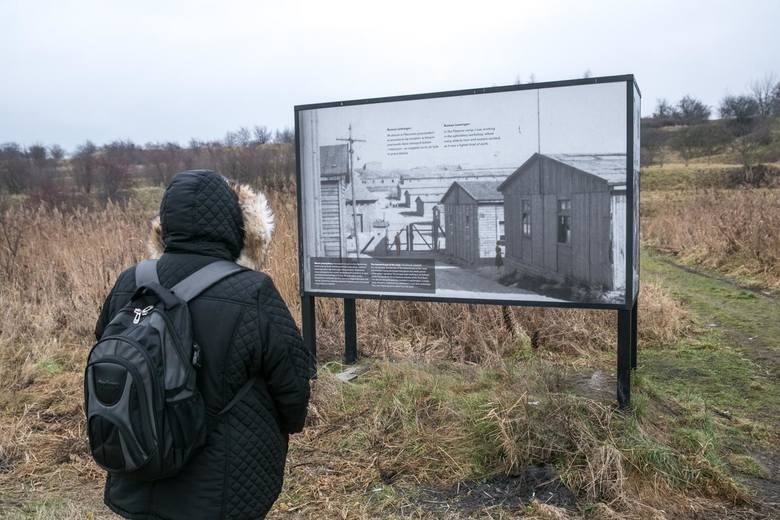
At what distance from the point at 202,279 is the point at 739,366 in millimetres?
5501

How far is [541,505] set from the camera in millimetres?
3424

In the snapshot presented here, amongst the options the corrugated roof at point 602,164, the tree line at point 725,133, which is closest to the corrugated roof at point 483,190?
the corrugated roof at point 602,164

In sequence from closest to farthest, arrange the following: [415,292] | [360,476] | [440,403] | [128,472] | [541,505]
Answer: [128,472] < [541,505] < [360,476] < [440,403] < [415,292]

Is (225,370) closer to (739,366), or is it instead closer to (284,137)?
(739,366)

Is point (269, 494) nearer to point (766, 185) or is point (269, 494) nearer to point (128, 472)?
point (128, 472)

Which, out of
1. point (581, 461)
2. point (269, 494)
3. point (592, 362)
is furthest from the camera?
point (592, 362)

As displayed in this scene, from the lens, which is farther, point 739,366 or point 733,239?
point 733,239

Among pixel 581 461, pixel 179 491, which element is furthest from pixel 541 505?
pixel 179 491

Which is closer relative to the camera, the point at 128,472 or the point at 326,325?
the point at 128,472

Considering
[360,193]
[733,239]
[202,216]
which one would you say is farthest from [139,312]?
[733,239]

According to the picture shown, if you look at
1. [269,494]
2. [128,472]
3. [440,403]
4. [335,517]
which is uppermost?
[128,472]

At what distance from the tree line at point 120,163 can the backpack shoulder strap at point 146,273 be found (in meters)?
12.2

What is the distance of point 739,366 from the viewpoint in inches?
241

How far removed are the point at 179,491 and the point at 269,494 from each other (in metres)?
0.30
